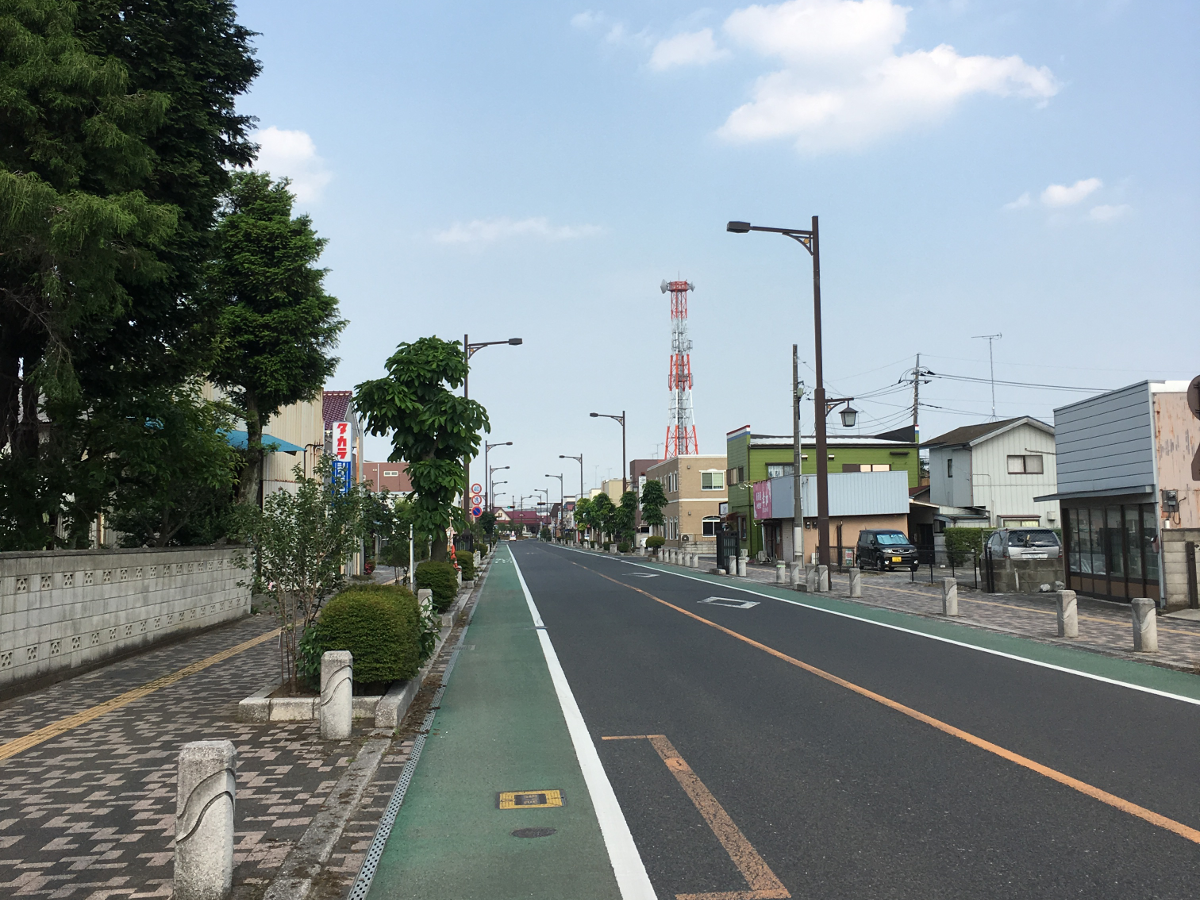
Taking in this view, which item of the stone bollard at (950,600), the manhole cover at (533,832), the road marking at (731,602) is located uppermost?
the stone bollard at (950,600)

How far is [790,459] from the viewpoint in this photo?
58.9 m

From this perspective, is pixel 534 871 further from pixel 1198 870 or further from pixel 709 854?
pixel 1198 870

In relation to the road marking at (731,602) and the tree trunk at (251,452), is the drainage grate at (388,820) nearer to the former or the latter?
the road marking at (731,602)

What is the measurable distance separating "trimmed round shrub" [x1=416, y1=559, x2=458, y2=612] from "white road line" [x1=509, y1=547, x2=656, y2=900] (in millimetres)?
8813

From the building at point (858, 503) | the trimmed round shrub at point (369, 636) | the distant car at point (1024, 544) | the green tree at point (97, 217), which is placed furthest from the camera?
the building at point (858, 503)

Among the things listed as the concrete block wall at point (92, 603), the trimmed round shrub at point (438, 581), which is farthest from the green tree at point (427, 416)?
the concrete block wall at point (92, 603)

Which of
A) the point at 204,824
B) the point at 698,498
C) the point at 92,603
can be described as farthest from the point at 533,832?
the point at 698,498

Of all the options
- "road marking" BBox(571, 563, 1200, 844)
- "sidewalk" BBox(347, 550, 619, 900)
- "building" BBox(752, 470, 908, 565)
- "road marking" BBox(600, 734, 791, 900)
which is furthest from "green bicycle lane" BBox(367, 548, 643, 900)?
"building" BBox(752, 470, 908, 565)

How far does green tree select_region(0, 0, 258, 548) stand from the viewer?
375 inches

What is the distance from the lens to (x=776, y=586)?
29.9 meters

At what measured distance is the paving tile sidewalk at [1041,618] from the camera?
525 inches

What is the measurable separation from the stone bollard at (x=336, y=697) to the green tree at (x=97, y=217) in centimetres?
492

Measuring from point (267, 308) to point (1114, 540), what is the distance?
22.6 metres

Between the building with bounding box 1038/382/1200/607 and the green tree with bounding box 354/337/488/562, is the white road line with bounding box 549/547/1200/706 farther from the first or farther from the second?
the green tree with bounding box 354/337/488/562
